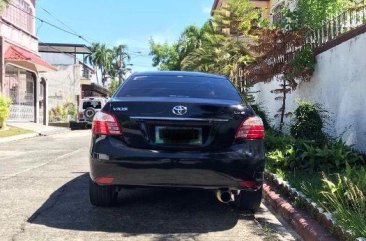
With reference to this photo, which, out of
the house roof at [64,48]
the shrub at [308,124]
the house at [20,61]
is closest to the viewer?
the shrub at [308,124]

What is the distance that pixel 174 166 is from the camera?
16.2ft

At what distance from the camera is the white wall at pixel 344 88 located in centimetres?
878

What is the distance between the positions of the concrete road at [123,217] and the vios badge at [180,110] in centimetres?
118

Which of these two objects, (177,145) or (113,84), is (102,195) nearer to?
(177,145)

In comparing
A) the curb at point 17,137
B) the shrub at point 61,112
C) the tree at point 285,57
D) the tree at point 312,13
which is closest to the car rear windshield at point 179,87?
the tree at point 285,57

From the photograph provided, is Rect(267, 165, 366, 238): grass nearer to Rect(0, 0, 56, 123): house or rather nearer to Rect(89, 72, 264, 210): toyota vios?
Rect(89, 72, 264, 210): toyota vios

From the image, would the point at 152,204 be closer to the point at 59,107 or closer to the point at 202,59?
the point at 202,59

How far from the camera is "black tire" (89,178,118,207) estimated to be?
18.8ft

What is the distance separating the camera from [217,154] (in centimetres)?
499

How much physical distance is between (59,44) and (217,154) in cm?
5533

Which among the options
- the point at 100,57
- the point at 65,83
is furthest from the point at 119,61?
the point at 65,83

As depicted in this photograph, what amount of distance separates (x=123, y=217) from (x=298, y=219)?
6.15 feet

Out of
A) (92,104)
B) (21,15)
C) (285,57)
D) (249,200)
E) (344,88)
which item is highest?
(21,15)

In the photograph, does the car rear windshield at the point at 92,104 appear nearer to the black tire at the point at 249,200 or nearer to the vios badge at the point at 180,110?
the black tire at the point at 249,200
